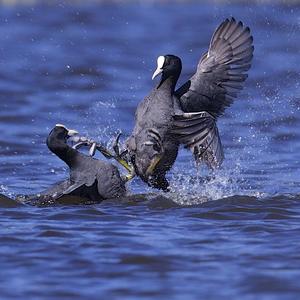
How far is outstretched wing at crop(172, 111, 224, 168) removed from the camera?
8.63 metres

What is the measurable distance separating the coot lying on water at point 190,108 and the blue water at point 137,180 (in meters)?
0.31

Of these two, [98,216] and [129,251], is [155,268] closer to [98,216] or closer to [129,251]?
[129,251]

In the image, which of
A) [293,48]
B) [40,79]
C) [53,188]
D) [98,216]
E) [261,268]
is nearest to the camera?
[261,268]

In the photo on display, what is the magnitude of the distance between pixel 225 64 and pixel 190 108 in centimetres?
49

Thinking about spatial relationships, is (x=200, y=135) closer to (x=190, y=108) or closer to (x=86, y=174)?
(x=190, y=108)

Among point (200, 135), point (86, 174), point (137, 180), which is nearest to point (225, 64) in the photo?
point (200, 135)

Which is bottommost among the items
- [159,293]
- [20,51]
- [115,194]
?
[159,293]

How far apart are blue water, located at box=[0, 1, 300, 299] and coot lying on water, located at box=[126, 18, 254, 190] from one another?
1.02 feet

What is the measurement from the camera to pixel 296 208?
28.2 feet

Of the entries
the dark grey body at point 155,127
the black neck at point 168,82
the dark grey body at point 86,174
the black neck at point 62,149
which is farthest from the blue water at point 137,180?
the black neck at point 168,82

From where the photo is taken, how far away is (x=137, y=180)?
10.1 m

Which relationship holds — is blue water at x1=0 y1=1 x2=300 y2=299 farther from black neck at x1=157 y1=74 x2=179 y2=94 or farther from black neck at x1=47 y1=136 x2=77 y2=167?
black neck at x1=157 y1=74 x2=179 y2=94

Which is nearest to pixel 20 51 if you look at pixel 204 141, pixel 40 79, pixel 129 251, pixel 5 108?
pixel 40 79

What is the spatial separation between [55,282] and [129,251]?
2.54 feet
